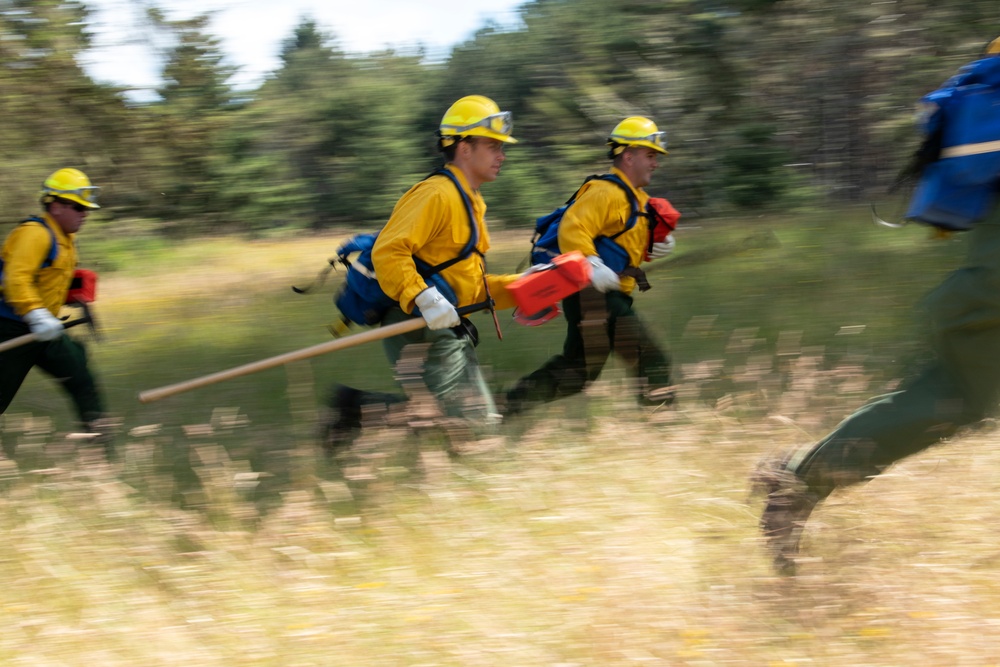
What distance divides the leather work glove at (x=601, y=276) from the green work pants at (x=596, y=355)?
9cm

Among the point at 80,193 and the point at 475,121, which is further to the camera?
the point at 80,193

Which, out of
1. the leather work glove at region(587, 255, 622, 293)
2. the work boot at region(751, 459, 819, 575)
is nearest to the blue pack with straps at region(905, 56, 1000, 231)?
the work boot at region(751, 459, 819, 575)

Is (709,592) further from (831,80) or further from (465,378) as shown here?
(831,80)

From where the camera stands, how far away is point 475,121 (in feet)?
14.4

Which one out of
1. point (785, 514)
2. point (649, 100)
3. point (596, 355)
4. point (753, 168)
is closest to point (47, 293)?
point (596, 355)

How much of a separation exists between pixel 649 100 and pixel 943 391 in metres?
8.94

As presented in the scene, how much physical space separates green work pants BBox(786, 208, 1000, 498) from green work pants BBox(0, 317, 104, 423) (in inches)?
168

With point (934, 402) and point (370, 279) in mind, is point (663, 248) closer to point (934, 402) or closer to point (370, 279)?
point (370, 279)

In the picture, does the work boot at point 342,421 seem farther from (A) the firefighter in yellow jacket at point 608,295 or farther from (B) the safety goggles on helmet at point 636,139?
(B) the safety goggles on helmet at point 636,139

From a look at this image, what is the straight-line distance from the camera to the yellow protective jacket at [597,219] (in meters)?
5.12

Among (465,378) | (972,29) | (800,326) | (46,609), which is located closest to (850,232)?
(972,29)

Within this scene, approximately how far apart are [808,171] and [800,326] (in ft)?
17.2

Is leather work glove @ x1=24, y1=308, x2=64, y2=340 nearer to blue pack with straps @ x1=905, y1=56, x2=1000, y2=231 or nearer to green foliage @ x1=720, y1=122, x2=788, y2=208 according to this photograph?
blue pack with straps @ x1=905, y1=56, x2=1000, y2=231

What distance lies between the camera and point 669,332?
24.6 ft
